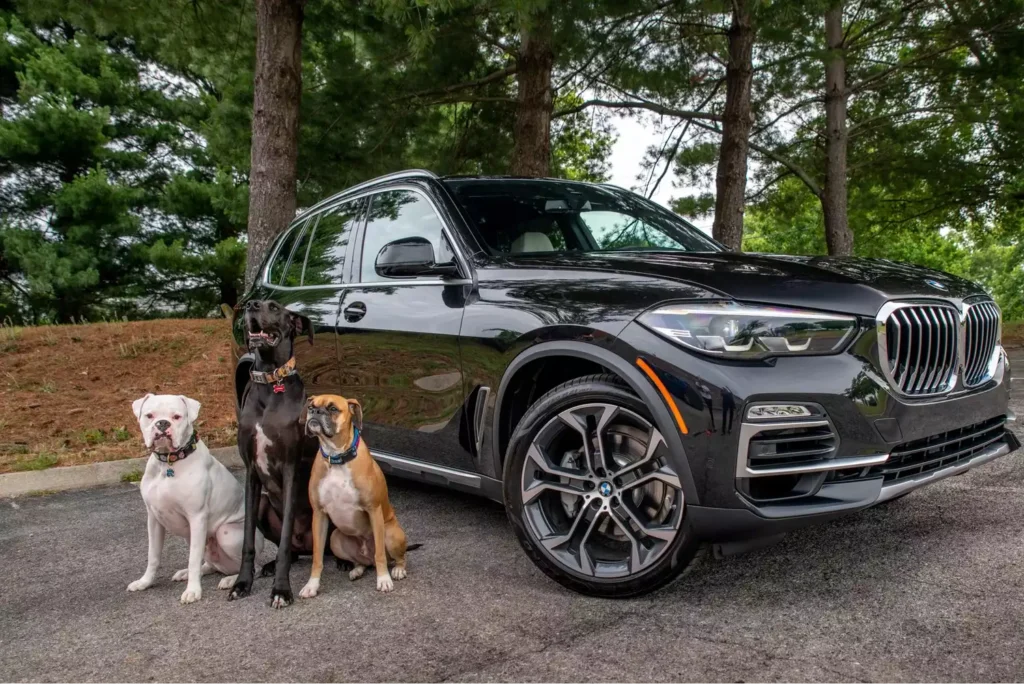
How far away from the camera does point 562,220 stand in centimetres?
454

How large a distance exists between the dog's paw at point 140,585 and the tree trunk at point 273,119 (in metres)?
5.34

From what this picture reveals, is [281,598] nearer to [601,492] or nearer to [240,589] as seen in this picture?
[240,589]

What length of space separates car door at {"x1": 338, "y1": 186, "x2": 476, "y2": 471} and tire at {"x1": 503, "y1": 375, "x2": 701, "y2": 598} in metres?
0.53

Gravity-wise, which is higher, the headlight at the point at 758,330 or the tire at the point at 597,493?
the headlight at the point at 758,330

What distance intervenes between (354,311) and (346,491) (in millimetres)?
1356

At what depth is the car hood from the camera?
10.0 feet

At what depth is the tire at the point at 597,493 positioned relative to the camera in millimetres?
3090

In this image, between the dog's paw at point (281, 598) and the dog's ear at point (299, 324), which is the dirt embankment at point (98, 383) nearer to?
the dog's ear at point (299, 324)

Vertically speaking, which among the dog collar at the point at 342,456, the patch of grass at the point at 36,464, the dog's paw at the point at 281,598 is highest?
the dog collar at the point at 342,456

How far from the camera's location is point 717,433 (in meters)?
2.90

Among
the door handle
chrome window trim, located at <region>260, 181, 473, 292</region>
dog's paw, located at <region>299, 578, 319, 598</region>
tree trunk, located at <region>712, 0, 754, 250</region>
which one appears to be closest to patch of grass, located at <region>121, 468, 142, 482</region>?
chrome window trim, located at <region>260, 181, 473, 292</region>

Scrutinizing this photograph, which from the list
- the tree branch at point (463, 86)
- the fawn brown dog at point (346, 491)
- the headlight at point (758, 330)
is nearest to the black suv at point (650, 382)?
the headlight at point (758, 330)

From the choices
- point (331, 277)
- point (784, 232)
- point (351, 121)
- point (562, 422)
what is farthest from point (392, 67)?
point (784, 232)

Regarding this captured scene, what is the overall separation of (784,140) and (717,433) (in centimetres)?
1693
